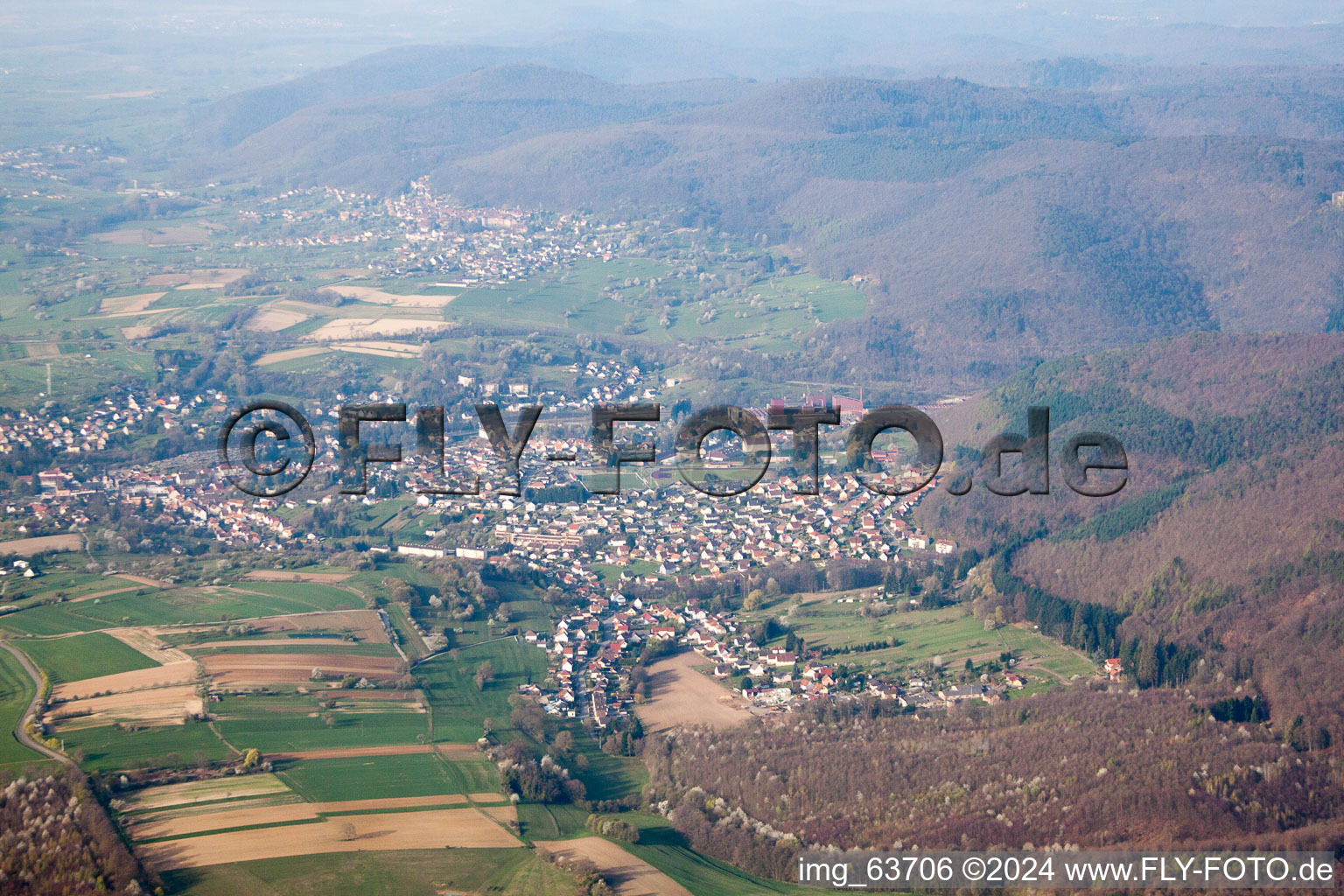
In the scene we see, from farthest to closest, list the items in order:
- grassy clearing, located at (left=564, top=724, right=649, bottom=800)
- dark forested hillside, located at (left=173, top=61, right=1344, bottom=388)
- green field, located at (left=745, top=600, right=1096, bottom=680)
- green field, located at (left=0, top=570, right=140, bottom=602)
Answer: dark forested hillside, located at (left=173, top=61, right=1344, bottom=388)
green field, located at (left=0, top=570, right=140, bottom=602)
green field, located at (left=745, top=600, right=1096, bottom=680)
grassy clearing, located at (left=564, top=724, right=649, bottom=800)

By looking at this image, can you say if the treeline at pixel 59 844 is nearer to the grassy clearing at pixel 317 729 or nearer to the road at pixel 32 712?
the road at pixel 32 712

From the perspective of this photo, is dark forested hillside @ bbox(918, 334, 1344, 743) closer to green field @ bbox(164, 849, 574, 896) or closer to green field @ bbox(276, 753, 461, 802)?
green field @ bbox(164, 849, 574, 896)

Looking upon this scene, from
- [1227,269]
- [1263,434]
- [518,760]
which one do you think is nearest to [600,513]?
[518,760]

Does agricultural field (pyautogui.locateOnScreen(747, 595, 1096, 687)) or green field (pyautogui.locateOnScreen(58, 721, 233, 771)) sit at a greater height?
green field (pyautogui.locateOnScreen(58, 721, 233, 771))

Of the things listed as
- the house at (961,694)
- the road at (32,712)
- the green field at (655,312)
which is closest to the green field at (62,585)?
the road at (32,712)

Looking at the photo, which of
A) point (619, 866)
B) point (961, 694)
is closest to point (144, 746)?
point (619, 866)

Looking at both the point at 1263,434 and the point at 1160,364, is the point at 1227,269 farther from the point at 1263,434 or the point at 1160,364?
the point at 1263,434

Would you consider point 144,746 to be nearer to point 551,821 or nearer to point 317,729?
point 317,729

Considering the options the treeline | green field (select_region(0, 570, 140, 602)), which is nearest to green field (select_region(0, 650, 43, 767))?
the treeline
